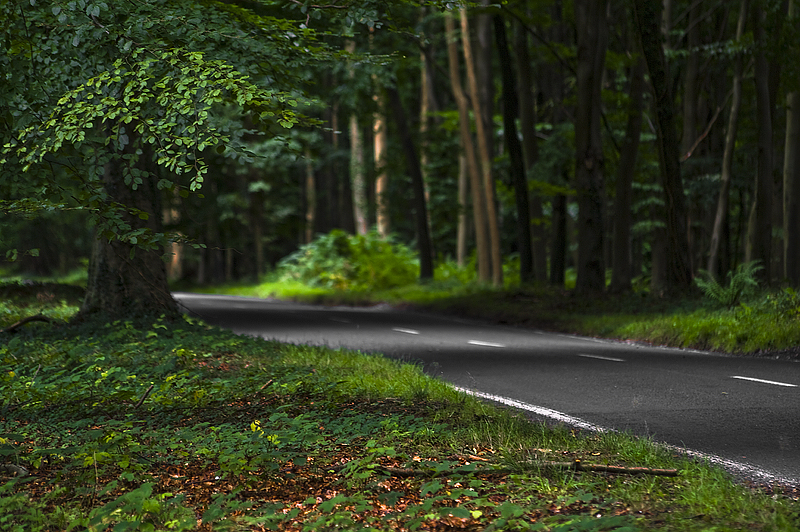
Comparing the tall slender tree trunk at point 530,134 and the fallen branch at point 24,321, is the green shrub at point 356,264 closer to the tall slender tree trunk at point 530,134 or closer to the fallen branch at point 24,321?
the tall slender tree trunk at point 530,134

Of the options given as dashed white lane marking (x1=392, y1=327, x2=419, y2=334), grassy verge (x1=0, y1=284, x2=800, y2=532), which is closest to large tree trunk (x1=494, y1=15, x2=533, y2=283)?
dashed white lane marking (x1=392, y1=327, x2=419, y2=334)

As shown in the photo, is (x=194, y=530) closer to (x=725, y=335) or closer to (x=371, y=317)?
(x=725, y=335)

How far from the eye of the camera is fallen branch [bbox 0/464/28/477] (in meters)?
5.40

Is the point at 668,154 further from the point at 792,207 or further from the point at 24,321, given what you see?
the point at 24,321

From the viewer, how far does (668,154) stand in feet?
59.5

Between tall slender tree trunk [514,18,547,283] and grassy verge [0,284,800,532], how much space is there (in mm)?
17506

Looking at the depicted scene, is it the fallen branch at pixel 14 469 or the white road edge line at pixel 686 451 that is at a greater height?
the fallen branch at pixel 14 469

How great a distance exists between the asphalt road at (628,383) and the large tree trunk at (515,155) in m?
7.83

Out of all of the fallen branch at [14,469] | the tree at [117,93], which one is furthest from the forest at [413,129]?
the fallen branch at [14,469]

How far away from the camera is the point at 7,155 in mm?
7195

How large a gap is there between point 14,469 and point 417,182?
26468 millimetres

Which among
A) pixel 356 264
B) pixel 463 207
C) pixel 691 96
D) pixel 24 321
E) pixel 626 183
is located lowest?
pixel 24 321

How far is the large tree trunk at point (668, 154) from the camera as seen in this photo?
59.0 feet

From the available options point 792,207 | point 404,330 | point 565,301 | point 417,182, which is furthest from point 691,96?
point 404,330
